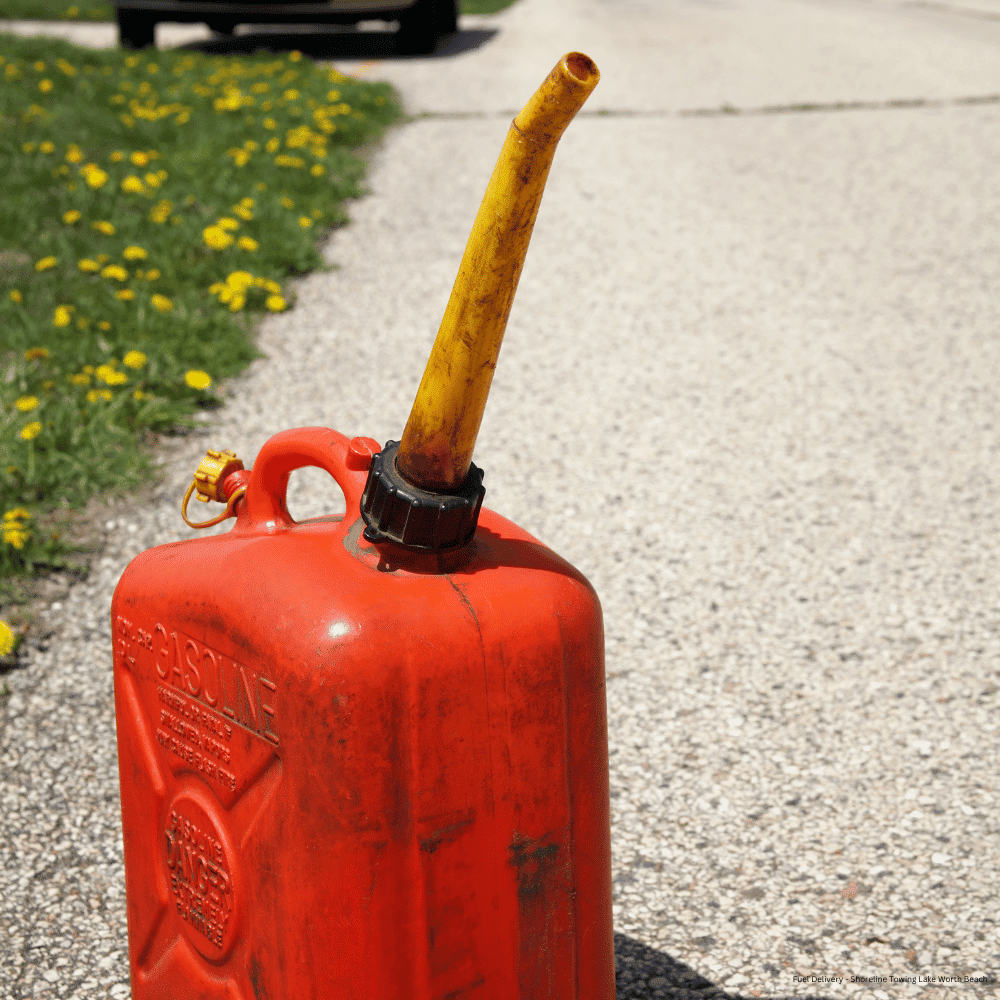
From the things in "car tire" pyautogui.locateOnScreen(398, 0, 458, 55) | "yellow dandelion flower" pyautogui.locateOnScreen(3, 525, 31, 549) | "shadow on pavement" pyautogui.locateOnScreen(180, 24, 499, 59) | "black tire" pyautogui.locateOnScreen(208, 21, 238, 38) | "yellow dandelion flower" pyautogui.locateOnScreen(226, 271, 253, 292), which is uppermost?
"car tire" pyautogui.locateOnScreen(398, 0, 458, 55)

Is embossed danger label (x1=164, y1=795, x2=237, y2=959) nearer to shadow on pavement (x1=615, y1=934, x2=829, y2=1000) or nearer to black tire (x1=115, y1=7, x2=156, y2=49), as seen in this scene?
shadow on pavement (x1=615, y1=934, x2=829, y2=1000)

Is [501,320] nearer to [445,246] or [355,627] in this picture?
[355,627]

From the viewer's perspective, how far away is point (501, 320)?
1.21 m

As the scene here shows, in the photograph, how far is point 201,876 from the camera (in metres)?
1.39

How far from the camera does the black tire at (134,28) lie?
930 centimetres

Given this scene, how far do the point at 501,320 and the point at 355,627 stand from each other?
0.38m

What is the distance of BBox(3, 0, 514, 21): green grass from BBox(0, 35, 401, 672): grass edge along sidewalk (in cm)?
473

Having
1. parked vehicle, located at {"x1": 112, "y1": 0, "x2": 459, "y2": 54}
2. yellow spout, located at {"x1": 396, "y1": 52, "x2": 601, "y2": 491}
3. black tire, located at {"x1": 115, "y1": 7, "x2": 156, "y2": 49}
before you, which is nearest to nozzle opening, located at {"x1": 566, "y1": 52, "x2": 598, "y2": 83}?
yellow spout, located at {"x1": 396, "y1": 52, "x2": 601, "y2": 491}

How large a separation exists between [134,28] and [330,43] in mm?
2076

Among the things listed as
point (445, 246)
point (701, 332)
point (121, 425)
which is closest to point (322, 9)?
point (445, 246)

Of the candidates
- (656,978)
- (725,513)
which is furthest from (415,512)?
(725,513)

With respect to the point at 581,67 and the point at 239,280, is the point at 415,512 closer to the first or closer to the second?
the point at 581,67

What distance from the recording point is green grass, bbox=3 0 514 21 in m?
11.6

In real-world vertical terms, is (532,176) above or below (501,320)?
above
